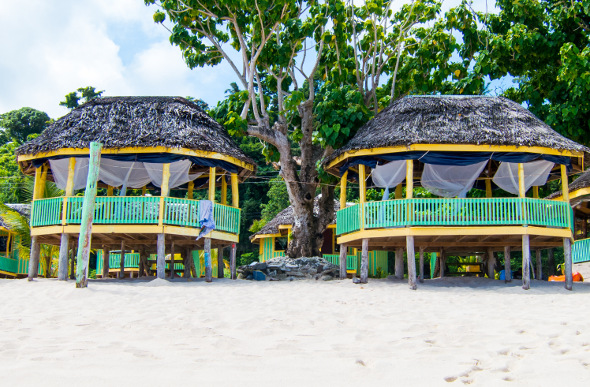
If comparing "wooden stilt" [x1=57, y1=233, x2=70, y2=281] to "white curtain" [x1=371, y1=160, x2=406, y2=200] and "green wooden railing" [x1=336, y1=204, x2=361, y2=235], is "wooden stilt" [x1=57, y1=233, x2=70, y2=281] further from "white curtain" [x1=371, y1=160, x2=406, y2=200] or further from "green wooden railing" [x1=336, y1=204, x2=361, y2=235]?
"white curtain" [x1=371, y1=160, x2=406, y2=200]

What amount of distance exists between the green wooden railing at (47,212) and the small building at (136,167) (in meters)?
0.02

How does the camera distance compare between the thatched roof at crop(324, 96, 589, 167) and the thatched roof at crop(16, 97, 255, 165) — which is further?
the thatched roof at crop(16, 97, 255, 165)

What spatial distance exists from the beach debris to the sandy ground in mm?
3763

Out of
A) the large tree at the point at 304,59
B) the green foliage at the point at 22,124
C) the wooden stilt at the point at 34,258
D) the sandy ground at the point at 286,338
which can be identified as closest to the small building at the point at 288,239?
the large tree at the point at 304,59

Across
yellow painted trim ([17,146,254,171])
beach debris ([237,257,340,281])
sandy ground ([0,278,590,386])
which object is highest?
yellow painted trim ([17,146,254,171])

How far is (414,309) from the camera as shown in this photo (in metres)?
10.2

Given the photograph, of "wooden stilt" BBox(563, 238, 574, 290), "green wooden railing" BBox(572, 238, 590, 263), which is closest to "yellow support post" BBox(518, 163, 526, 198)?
"wooden stilt" BBox(563, 238, 574, 290)

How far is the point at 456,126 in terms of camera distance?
1467cm

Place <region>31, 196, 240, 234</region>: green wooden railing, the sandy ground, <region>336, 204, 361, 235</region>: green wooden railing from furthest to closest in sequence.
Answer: <region>336, 204, 361, 235</region>: green wooden railing
<region>31, 196, 240, 234</region>: green wooden railing
the sandy ground

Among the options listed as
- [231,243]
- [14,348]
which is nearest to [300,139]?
[231,243]

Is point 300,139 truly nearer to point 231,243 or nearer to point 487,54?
point 231,243

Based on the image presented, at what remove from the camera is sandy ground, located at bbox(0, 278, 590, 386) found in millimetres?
5770

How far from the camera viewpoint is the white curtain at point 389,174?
1514cm

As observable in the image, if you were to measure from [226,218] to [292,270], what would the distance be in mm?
2257
